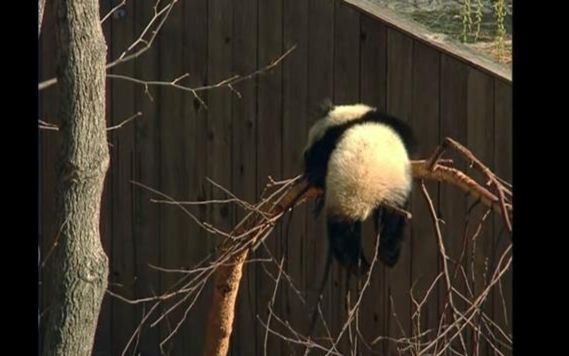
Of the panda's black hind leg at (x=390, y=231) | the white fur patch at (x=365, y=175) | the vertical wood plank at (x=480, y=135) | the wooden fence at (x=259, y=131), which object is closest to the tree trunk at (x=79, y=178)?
the white fur patch at (x=365, y=175)

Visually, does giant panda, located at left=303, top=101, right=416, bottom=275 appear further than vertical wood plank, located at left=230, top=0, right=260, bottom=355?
No

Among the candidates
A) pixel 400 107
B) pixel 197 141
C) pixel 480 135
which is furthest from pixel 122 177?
pixel 480 135

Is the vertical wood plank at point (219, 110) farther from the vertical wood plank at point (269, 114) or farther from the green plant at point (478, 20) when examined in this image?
the green plant at point (478, 20)

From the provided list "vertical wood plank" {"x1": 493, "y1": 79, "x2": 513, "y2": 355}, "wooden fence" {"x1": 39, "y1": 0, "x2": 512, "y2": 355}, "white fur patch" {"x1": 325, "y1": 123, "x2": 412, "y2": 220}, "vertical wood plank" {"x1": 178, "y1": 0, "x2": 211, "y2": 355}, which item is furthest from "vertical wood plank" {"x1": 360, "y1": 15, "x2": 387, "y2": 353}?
"white fur patch" {"x1": 325, "y1": 123, "x2": 412, "y2": 220}

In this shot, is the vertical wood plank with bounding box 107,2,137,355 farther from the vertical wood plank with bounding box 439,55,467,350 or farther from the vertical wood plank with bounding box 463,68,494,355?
the vertical wood plank with bounding box 463,68,494,355

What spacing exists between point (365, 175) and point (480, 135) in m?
1.43

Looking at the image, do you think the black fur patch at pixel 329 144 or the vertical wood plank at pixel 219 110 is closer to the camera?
the black fur patch at pixel 329 144

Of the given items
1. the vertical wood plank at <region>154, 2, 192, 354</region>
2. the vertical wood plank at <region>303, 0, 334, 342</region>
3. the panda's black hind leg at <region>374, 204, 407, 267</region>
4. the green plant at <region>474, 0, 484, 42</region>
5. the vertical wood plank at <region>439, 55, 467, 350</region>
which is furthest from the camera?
the green plant at <region>474, 0, 484, 42</region>

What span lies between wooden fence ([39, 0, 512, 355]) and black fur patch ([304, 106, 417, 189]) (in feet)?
3.29

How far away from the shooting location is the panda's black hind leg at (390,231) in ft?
13.4

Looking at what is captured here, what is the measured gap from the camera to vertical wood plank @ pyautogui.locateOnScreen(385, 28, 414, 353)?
5.26 metres

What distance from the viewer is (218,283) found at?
3834mm

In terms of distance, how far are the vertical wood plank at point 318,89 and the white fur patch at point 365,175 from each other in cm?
162

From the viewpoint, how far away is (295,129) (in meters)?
5.61
